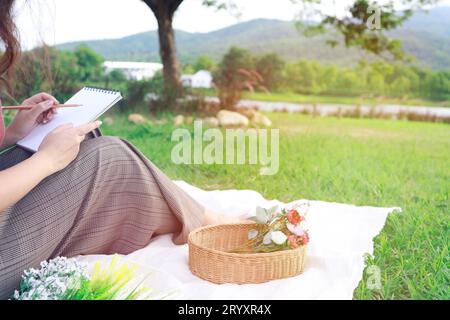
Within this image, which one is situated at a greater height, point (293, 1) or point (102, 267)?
point (293, 1)

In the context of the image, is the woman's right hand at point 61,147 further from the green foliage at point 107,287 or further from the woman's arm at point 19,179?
the green foliage at point 107,287

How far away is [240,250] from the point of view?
6.32 ft

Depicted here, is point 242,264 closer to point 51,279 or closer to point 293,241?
point 293,241

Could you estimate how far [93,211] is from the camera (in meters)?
1.75

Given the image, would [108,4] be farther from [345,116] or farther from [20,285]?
[20,285]

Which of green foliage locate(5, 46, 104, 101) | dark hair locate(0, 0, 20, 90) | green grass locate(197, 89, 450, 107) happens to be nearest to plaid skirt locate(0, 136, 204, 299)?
dark hair locate(0, 0, 20, 90)

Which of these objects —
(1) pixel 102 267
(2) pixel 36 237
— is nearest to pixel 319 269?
(1) pixel 102 267

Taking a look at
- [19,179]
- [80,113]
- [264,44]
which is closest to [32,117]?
[80,113]

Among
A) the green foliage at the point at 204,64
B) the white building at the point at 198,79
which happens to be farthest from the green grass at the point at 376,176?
the green foliage at the point at 204,64

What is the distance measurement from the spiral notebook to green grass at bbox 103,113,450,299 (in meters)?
0.88

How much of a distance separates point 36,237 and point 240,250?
621 mm

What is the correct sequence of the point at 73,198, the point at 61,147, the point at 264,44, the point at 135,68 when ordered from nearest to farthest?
1. the point at 61,147
2. the point at 73,198
3. the point at 135,68
4. the point at 264,44

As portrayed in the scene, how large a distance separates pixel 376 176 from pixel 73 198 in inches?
78.6

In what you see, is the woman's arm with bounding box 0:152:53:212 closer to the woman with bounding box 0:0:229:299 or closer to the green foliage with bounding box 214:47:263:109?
the woman with bounding box 0:0:229:299
